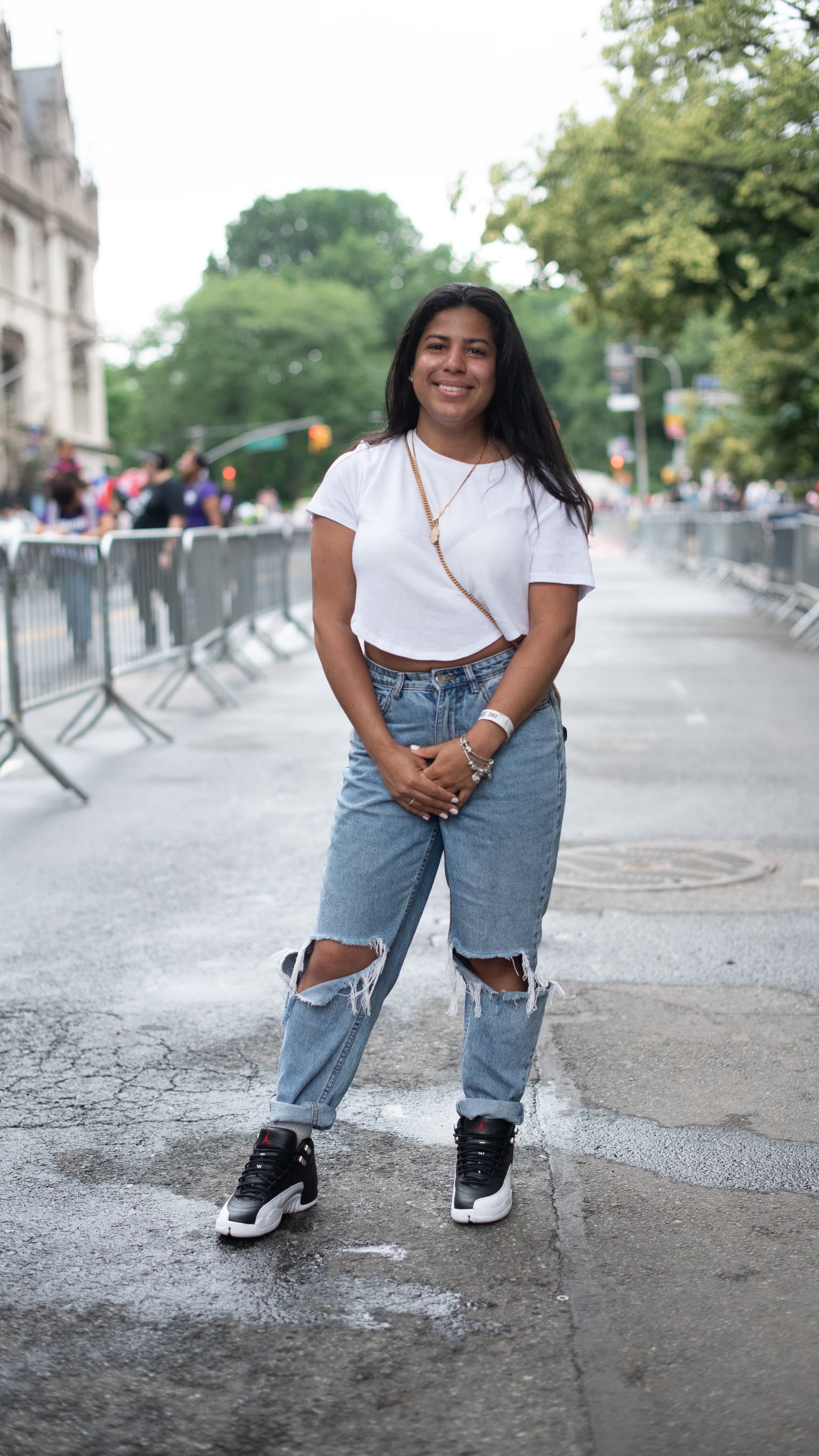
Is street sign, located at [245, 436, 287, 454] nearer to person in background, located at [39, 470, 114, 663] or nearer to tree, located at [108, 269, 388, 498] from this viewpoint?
tree, located at [108, 269, 388, 498]

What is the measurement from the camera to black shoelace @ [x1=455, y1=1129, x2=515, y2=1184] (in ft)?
11.7

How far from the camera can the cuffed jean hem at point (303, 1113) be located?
3.55 m

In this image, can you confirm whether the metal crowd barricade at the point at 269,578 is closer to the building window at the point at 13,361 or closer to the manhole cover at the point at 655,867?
the manhole cover at the point at 655,867

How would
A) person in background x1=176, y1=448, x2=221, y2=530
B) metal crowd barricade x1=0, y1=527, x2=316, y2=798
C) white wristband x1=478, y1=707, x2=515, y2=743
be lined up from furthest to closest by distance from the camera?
person in background x1=176, y1=448, x2=221, y2=530, metal crowd barricade x1=0, y1=527, x2=316, y2=798, white wristband x1=478, y1=707, x2=515, y2=743

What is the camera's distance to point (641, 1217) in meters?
3.60

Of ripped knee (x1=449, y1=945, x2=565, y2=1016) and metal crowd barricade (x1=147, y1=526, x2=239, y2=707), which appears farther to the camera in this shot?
metal crowd barricade (x1=147, y1=526, x2=239, y2=707)

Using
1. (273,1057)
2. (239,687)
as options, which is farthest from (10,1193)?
(239,687)

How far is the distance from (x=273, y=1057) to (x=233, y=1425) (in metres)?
1.99

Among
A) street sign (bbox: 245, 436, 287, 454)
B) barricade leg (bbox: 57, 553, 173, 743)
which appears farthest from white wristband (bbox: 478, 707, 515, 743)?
street sign (bbox: 245, 436, 287, 454)

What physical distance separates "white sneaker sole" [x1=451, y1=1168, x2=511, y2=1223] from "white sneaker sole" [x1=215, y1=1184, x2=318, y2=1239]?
0.33 m

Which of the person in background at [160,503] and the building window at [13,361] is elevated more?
the building window at [13,361]

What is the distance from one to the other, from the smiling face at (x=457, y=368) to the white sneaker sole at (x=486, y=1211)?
1535mm

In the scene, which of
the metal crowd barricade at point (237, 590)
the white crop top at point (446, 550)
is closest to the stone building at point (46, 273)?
the metal crowd barricade at point (237, 590)

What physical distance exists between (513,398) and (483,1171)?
5.07ft
